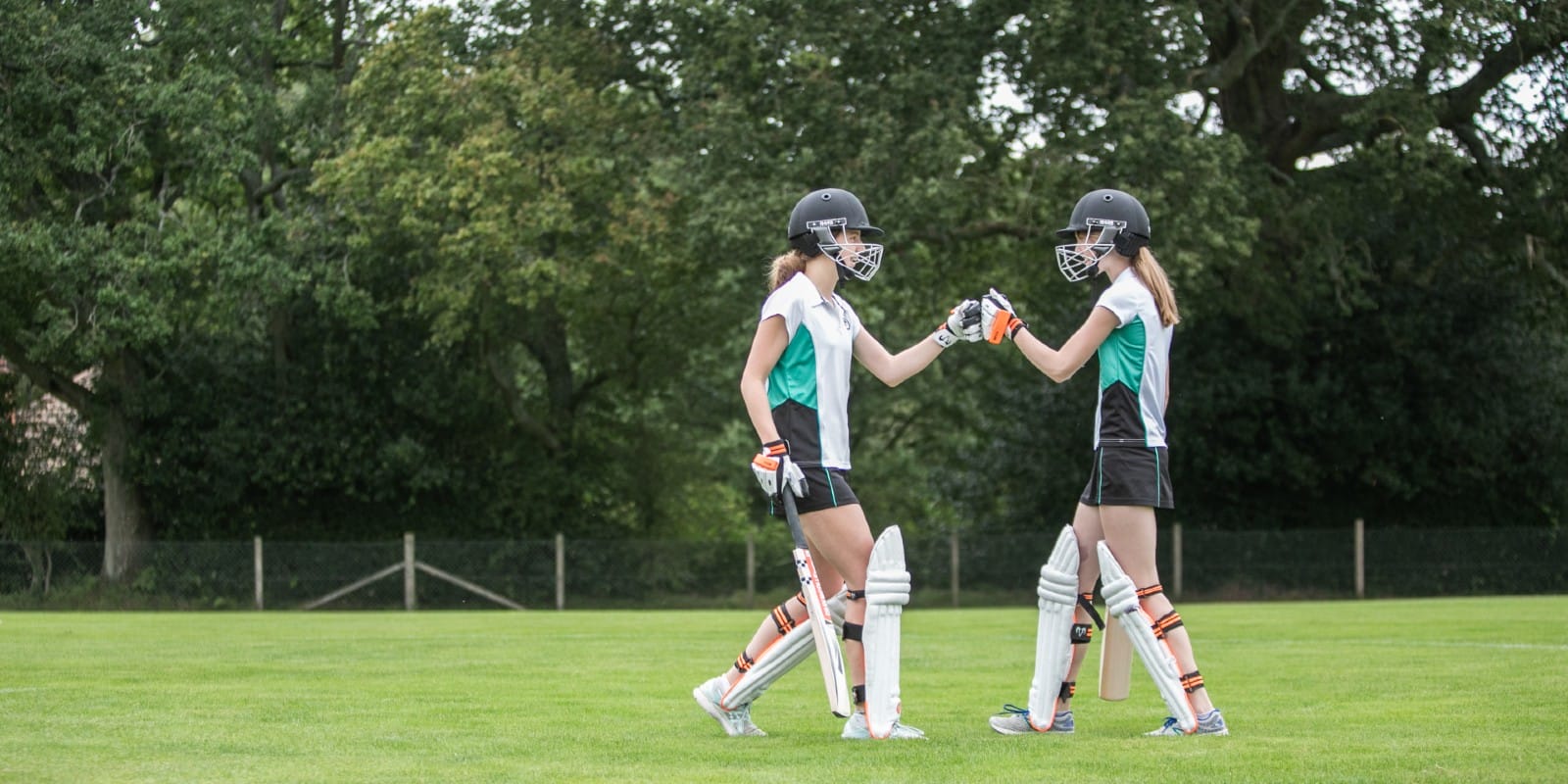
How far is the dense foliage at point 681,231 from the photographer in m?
28.2

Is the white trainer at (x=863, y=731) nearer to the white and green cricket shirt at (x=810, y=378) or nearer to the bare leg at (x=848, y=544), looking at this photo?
the bare leg at (x=848, y=544)

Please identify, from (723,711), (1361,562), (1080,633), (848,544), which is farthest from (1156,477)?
(1361,562)

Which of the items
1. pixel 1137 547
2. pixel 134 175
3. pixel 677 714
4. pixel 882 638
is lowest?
pixel 677 714

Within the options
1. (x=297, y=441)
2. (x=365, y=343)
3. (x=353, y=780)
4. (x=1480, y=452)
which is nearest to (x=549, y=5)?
(x=365, y=343)

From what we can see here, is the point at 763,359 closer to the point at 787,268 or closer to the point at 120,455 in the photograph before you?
the point at 787,268

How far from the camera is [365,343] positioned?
115 ft

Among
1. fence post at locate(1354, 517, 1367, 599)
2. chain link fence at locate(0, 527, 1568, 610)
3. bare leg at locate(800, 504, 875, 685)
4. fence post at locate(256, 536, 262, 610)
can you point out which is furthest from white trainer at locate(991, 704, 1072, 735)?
fence post at locate(1354, 517, 1367, 599)

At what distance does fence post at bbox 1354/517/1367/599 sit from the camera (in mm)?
33094

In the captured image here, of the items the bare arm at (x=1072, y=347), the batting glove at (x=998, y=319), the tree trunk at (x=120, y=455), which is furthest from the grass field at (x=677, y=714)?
the tree trunk at (x=120, y=455)

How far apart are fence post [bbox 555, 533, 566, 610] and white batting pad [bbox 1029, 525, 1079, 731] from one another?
83.6 feet

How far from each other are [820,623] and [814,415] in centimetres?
86

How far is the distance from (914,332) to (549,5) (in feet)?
39.8

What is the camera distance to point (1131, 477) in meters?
7.70

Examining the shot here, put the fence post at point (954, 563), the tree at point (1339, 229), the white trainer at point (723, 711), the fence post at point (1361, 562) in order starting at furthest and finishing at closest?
the fence post at point (954, 563) < the fence post at point (1361, 562) < the tree at point (1339, 229) < the white trainer at point (723, 711)
